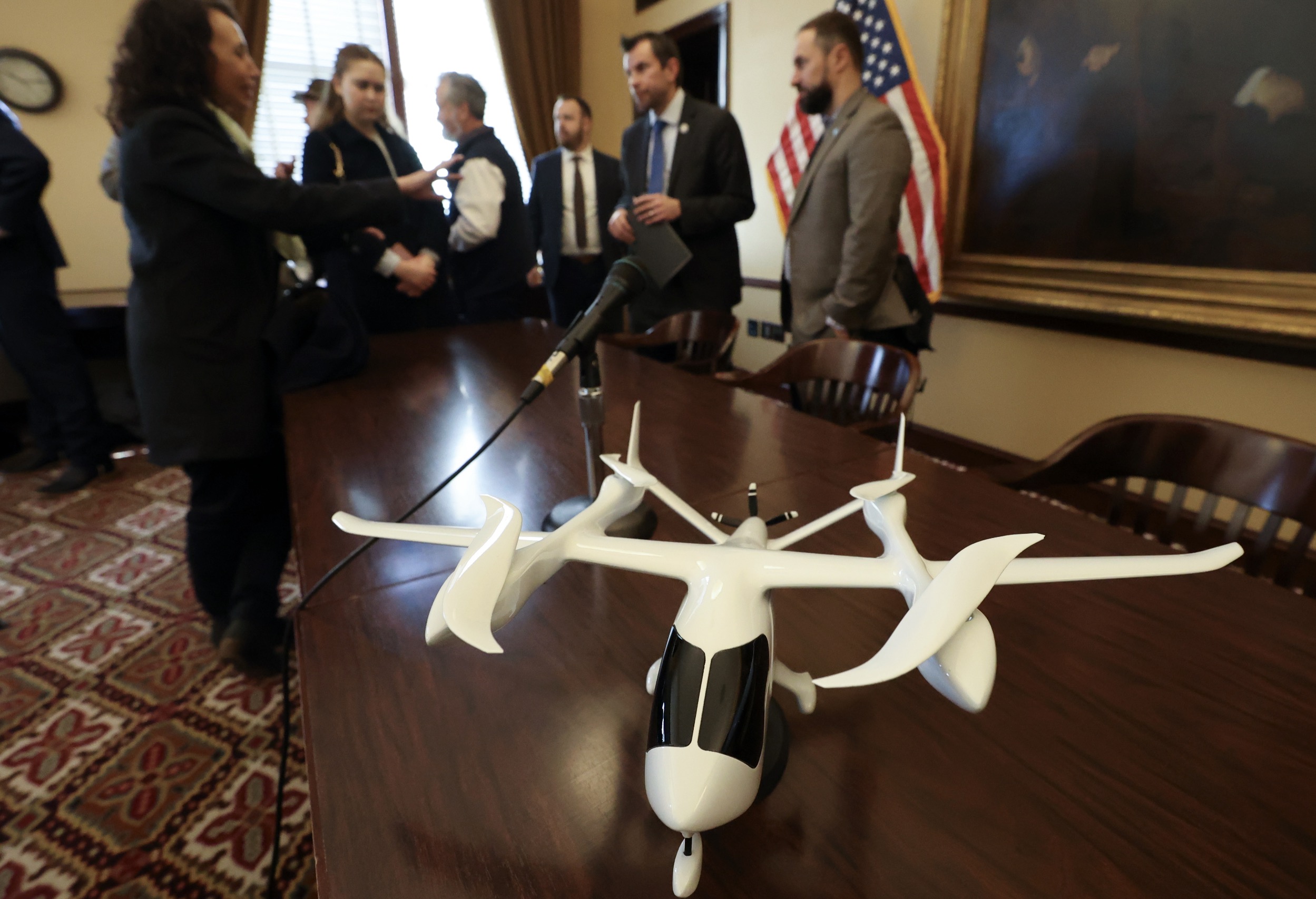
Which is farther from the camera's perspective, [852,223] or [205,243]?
[852,223]

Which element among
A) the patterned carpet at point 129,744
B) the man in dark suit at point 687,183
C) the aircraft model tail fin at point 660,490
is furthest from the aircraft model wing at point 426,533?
the man in dark suit at point 687,183

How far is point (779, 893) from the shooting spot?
1.47 feet

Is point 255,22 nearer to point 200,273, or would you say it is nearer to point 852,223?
point 200,273

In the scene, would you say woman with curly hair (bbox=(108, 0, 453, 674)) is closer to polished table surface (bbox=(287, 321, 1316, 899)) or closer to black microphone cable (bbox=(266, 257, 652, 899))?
polished table surface (bbox=(287, 321, 1316, 899))

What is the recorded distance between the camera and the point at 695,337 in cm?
241

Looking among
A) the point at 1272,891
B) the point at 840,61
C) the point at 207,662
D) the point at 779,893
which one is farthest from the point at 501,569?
the point at 840,61

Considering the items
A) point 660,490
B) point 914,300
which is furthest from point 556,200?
point 660,490

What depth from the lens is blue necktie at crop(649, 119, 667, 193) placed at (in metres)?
2.77

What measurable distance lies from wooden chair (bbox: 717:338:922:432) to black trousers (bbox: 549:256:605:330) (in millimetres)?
2030

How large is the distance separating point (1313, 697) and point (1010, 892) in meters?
0.40

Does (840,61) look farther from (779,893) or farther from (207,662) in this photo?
(207,662)

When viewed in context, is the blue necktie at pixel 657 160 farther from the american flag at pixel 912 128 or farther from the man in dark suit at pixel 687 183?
the american flag at pixel 912 128

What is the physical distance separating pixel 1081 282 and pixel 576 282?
247cm

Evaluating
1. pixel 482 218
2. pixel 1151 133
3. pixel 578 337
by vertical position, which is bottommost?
pixel 578 337
